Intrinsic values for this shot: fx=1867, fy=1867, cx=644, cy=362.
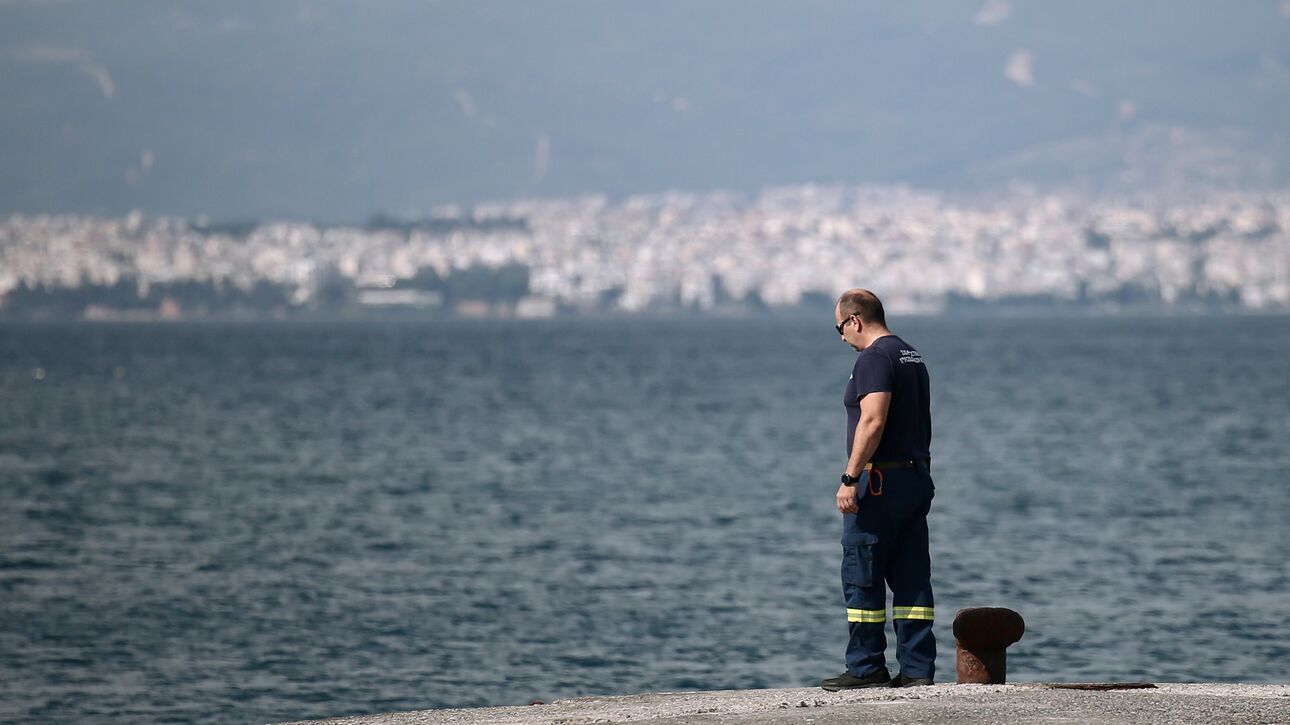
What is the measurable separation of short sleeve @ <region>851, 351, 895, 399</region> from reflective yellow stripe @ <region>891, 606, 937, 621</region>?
3.96 ft

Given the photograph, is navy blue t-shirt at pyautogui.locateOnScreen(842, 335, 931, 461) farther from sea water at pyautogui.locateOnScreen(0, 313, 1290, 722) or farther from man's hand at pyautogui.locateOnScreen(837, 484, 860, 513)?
sea water at pyautogui.locateOnScreen(0, 313, 1290, 722)

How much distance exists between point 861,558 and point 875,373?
997mm

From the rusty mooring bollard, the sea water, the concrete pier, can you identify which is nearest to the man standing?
the rusty mooring bollard

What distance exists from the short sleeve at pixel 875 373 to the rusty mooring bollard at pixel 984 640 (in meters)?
1.25

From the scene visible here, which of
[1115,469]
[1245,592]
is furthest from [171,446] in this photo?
[1245,592]

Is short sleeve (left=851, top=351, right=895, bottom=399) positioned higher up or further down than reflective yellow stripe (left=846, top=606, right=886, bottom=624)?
higher up

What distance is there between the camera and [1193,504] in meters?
32.7

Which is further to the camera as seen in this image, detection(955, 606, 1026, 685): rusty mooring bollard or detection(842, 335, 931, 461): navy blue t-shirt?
detection(955, 606, 1026, 685): rusty mooring bollard

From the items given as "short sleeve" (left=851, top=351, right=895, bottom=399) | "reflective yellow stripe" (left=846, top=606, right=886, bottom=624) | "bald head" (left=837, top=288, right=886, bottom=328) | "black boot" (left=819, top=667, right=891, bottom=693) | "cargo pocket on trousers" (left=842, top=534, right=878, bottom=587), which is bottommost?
"black boot" (left=819, top=667, right=891, bottom=693)

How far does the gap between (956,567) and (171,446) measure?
2896cm

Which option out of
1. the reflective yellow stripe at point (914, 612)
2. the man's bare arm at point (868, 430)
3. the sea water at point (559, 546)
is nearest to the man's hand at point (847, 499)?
the man's bare arm at point (868, 430)

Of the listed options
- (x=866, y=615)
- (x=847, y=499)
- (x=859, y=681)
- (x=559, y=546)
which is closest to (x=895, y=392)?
(x=847, y=499)

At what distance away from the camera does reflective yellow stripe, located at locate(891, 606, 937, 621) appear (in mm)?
9844

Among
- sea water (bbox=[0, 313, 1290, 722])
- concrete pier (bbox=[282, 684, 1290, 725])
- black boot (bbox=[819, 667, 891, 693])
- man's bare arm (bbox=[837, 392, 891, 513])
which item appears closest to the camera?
concrete pier (bbox=[282, 684, 1290, 725])
